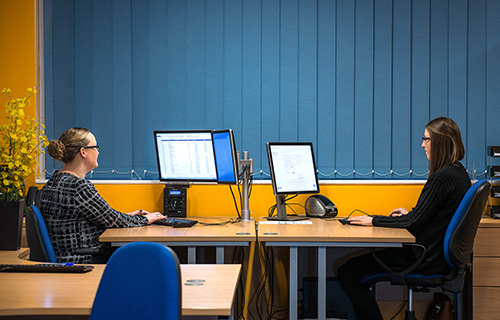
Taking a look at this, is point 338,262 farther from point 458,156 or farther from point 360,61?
point 360,61

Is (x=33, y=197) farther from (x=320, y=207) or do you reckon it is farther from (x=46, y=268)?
(x=320, y=207)

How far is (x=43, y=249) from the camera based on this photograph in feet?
8.04

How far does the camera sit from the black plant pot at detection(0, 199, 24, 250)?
2473 mm

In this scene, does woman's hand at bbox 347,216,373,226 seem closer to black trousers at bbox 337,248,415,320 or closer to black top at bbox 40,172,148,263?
black trousers at bbox 337,248,415,320

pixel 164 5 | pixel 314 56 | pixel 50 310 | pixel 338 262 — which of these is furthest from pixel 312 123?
pixel 50 310

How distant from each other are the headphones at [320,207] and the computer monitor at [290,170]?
0.08 meters

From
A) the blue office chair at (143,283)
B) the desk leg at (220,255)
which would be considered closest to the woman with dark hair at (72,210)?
the desk leg at (220,255)

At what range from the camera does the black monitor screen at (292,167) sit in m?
3.36

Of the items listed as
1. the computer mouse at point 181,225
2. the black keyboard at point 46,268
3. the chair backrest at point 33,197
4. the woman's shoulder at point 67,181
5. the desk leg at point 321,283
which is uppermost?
the woman's shoulder at point 67,181

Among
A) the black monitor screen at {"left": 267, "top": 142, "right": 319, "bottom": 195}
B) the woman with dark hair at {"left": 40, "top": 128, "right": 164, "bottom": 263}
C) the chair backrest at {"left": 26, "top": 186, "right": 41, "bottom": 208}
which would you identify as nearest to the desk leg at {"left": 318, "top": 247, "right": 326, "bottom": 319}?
the black monitor screen at {"left": 267, "top": 142, "right": 319, "bottom": 195}

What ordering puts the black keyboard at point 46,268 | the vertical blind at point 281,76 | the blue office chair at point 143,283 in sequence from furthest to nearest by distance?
the vertical blind at point 281,76 < the black keyboard at point 46,268 < the blue office chair at point 143,283

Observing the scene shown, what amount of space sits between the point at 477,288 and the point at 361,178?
3.59 feet

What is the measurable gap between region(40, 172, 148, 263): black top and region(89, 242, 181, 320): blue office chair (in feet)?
4.36

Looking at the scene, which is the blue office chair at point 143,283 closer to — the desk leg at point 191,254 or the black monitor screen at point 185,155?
the desk leg at point 191,254
